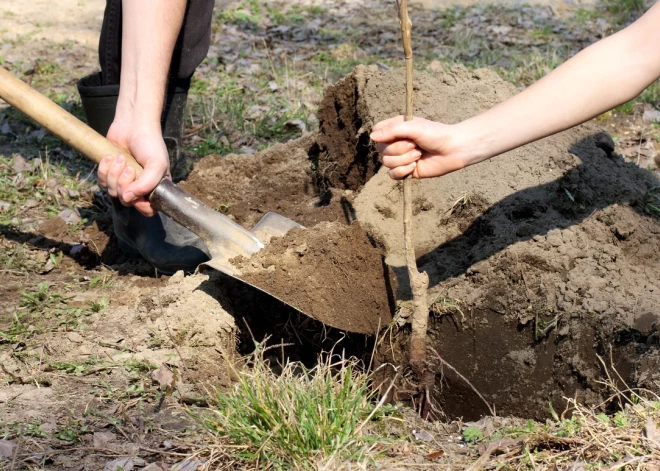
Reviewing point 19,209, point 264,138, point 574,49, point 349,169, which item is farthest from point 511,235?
point 574,49

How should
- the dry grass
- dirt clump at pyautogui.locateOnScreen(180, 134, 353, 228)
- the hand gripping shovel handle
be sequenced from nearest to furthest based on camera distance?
the dry grass
the hand gripping shovel handle
dirt clump at pyautogui.locateOnScreen(180, 134, 353, 228)

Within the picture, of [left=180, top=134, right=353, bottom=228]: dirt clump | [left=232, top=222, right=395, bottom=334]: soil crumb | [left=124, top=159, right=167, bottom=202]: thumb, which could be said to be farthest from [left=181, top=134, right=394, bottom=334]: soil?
[left=180, top=134, right=353, bottom=228]: dirt clump

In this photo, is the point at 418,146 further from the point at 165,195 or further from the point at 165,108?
the point at 165,108

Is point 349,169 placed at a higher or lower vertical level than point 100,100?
lower

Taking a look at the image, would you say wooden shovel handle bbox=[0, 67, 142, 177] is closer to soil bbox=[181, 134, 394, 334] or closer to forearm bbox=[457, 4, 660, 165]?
soil bbox=[181, 134, 394, 334]

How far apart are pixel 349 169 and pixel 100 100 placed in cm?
130

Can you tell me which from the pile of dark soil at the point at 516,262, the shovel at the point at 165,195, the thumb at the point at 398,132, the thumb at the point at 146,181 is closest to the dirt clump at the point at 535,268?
the pile of dark soil at the point at 516,262

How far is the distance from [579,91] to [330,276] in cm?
114

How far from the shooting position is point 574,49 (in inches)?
250

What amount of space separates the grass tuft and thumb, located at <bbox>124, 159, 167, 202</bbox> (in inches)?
35.0

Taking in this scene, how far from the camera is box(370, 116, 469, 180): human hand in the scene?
222 cm

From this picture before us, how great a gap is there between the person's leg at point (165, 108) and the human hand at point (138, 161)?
0.60m

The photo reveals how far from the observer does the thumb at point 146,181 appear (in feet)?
8.65

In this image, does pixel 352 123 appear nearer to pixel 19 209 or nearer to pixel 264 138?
pixel 264 138
